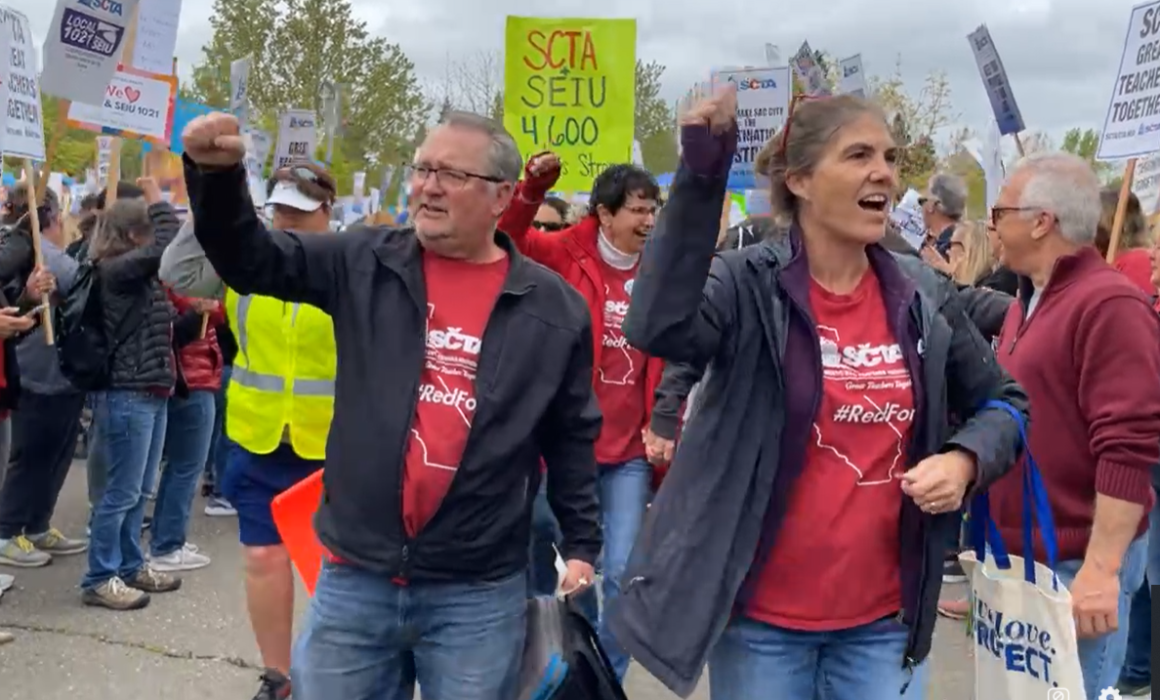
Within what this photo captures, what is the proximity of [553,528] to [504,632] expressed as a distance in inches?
62.8

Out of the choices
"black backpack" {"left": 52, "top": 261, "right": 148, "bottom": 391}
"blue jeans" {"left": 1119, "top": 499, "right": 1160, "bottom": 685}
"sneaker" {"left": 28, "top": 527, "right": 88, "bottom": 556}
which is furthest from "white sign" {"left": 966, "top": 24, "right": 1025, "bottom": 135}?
"sneaker" {"left": 28, "top": 527, "right": 88, "bottom": 556}

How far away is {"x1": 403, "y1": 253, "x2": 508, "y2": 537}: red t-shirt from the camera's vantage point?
8.91 ft

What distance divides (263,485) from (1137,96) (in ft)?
13.5

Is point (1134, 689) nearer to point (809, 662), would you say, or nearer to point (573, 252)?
point (573, 252)

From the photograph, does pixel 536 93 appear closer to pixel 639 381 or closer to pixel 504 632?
pixel 639 381

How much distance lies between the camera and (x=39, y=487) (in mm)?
6539

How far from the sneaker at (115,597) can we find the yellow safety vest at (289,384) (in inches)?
73.3

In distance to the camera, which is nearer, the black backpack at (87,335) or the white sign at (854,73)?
the black backpack at (87,335)

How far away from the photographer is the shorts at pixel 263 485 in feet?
14.0

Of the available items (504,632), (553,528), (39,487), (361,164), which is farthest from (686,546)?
(361,164)

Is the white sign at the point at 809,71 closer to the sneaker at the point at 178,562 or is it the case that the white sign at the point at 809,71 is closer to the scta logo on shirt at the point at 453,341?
the sneaker at the point at 178,562

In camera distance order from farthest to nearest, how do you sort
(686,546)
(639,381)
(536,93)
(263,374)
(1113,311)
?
1. (536,93)
2. (639,381)
3. (263,374)
4. (1113,311)
5. (686,546)

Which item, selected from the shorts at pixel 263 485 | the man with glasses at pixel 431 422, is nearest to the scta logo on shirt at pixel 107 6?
the shorts at pixel 263 485

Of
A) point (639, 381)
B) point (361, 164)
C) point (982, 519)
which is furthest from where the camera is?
point (361, 164)
